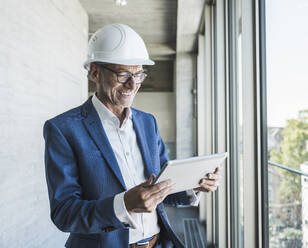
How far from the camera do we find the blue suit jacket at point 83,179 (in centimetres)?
106

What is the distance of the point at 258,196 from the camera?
5.71 ft

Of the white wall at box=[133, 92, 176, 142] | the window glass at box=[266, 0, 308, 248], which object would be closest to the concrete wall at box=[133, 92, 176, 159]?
the white wall at box=[133, 92, 176, 142]

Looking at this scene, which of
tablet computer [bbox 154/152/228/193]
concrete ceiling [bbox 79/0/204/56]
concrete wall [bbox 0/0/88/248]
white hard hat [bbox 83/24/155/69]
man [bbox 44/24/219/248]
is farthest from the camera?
concrete ceiling [bbox 79/0/204/56]

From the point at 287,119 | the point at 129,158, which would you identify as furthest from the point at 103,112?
the point at 287,119

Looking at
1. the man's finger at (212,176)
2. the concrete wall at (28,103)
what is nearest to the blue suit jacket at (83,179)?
the man's finger at (212,176)

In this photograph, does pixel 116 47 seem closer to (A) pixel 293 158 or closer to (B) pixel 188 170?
(B) pixel 188 170

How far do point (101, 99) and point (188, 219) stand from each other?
4062mm

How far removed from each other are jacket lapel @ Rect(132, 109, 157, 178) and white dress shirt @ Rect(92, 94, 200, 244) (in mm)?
23

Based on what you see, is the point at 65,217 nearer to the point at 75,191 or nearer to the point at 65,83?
the point at 75,191

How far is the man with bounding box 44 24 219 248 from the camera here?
40.9 inches

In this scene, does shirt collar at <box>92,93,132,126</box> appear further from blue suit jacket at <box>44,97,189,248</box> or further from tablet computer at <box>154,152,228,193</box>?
tablet computer at <box>154,152,228,193</box>

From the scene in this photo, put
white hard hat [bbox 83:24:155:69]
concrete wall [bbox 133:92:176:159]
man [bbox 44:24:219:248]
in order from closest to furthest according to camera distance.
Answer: man [bbox 44:24:219:248] < white hard hat [bbox 83:24:155:69] < concrete wall [bbox 133:92:176:159]

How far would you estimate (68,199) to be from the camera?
3.60 feet

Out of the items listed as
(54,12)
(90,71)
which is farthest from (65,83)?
(90,71)
